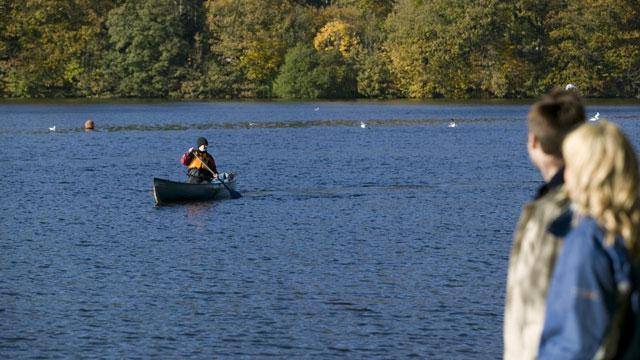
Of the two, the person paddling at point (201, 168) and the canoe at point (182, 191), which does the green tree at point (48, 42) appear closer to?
the person paddling at point (201, 168)

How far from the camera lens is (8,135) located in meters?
74.1

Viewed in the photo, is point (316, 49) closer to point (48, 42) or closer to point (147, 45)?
point (147, 45)

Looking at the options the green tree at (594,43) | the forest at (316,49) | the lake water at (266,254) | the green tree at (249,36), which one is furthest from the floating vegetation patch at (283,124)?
the green tree at (249,36)

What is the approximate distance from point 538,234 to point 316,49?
402ft

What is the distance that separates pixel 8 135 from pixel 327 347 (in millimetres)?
61016

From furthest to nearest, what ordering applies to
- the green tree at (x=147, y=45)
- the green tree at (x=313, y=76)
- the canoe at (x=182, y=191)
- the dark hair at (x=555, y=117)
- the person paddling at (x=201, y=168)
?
the green tree at (x=147, y=45) < the green tree at (x=313, y=76) < the person paddling at (x=201, y=168) < the canoe at (x=182, y=191) < the dark hair at (x=555, y=117)

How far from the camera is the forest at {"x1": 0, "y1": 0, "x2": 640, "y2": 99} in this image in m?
120

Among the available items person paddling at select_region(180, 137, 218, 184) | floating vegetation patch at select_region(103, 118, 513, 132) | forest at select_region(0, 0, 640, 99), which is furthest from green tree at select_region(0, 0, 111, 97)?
person paddling at select_region(180, 137, 218, 184)

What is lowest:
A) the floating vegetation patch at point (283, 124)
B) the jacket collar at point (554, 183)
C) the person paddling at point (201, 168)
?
the floating vegetation patch at point (283, 124)

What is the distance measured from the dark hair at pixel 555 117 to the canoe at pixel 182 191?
30286 millimetres

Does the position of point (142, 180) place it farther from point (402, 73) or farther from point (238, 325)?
point (402, 73)

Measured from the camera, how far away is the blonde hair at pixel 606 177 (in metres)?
4.62

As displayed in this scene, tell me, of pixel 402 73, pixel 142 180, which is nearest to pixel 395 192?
pixel 142 180

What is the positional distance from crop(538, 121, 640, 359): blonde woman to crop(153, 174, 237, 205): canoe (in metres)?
31.0
